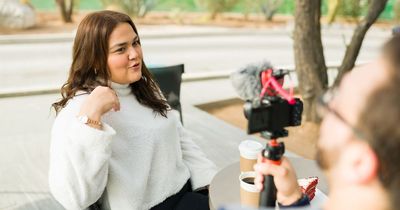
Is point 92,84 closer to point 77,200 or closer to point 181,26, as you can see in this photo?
point 77,200

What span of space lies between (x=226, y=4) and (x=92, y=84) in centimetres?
1800

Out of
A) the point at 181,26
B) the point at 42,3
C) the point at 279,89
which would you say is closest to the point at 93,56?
the point at 279,89

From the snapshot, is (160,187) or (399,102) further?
(160,187)

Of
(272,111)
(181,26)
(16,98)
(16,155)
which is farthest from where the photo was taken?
(181,26)

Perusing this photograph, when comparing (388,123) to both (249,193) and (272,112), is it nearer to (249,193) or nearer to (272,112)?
(272,112)

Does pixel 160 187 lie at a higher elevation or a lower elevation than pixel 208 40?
higher

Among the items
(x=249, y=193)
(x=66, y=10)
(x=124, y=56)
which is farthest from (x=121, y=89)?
(x=66, y=10)

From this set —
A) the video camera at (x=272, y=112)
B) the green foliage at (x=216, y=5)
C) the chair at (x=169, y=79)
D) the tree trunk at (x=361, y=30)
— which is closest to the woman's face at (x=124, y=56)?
the video camera at (x=272, y=112)

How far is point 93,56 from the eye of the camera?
86.1 inches

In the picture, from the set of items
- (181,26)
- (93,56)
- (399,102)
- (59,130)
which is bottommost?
(181,26)

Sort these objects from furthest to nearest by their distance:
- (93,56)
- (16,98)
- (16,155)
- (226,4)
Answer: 1. (226,4)
2. (16,98)
3. (16,155)
4. (93,56)

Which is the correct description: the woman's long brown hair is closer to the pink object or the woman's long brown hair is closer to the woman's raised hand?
the woman's raised hand

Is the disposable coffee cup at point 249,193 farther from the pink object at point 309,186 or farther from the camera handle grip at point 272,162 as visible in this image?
the camera handle grip at point 272,162

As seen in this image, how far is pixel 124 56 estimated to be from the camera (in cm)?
225
